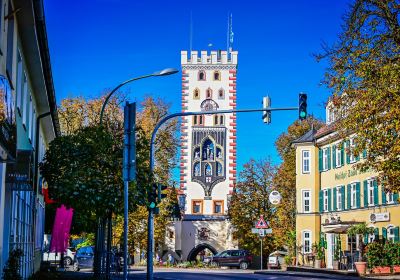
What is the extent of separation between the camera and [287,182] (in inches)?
2830

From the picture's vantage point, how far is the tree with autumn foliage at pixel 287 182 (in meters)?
70.5

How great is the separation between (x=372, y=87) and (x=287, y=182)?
156 feet

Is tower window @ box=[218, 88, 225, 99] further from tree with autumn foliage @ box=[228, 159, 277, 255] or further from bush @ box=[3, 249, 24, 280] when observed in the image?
bush @ box=[3, 249, 24, 280]

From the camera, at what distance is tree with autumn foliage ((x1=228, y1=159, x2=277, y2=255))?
7512 cm

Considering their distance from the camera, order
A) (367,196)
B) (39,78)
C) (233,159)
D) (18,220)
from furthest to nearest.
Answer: (233,159) < (367,196) < (39,78) < (18,220)

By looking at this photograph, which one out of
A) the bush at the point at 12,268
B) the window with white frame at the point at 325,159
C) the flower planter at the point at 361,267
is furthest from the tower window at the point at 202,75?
the bush at the point at 12,268

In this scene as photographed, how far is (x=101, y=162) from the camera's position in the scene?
22938 millimetres

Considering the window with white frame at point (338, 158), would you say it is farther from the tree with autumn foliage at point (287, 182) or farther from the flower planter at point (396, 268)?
the tree with autumn foliage at point (287, 182)

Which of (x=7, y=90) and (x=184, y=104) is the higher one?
(x=184, y=104)

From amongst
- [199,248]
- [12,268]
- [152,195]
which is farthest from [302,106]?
[199,248]

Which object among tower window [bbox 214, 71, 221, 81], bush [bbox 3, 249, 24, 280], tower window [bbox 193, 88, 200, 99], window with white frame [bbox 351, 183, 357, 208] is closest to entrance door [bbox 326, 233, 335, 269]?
A: window with white frame [bbox 351, 183, 357, 208]

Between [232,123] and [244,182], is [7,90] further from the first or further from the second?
[232,123]

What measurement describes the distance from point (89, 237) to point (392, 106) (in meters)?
42.2

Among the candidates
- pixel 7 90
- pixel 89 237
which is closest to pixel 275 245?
pixel 89 237
